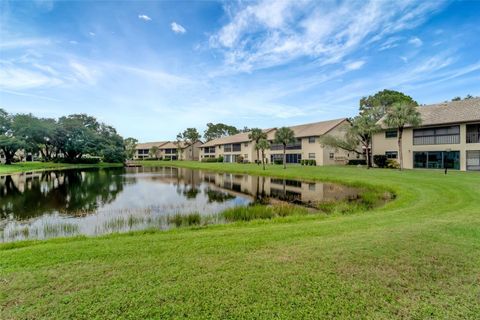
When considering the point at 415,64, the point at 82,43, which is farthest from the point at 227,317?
the point at 415,64

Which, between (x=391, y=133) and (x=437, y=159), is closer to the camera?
(x=437, y=159)

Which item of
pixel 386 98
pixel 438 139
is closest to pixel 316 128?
pixel 386 98

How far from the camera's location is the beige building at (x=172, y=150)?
91.8 m

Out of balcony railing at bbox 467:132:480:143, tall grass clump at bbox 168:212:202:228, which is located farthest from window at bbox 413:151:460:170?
tall grass clump at bbox 168:212:202:228

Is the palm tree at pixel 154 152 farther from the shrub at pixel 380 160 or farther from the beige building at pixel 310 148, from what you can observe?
the shrub at pixel 380 160

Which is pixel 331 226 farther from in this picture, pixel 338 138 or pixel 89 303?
pixel 338 138

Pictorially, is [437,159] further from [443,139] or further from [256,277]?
[256,277]

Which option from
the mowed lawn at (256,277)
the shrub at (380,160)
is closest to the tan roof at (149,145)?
the shrub at (380,160)

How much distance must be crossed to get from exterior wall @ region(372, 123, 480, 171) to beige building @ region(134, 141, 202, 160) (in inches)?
2375

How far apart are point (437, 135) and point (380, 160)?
7137mm

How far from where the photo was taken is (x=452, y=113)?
2931cm

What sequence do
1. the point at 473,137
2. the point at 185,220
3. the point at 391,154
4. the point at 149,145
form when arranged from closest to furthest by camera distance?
1. the point at 185,220
2. the point at 473,137
3. the point at 391,154
4. the point at 149,145

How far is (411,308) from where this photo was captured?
11.4ft

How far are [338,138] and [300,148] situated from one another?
8.80 m
